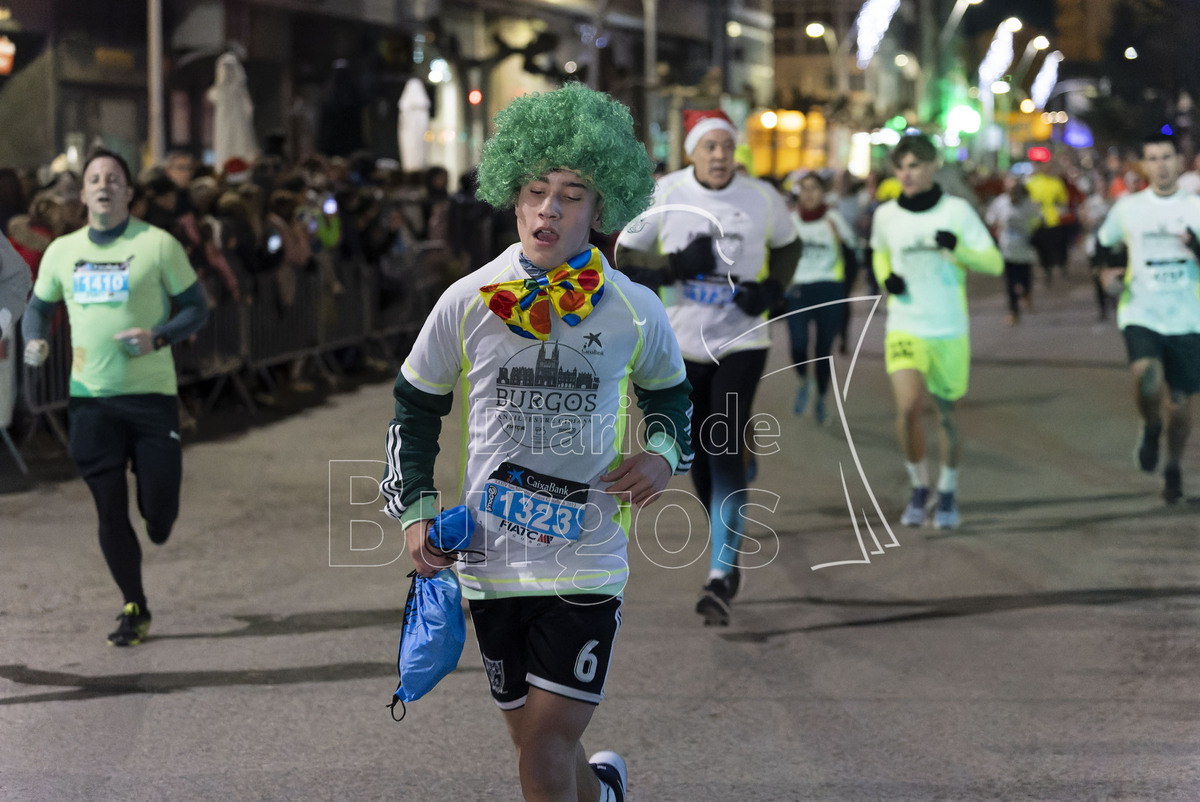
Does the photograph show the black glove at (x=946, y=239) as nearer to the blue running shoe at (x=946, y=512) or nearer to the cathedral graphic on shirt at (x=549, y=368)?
the blue running shoe at (x=946, y=512)

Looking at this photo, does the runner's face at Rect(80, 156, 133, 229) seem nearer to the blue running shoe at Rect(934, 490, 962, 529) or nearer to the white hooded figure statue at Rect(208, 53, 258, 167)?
the blue running shoe at Rect(934, 490, 962, 529)

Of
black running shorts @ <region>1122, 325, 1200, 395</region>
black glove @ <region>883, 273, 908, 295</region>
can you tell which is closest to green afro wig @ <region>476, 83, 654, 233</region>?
black glove @ <region>883, 273, 908, 295</region>

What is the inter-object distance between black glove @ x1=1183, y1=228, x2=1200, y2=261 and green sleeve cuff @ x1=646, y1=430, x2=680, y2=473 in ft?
20.4

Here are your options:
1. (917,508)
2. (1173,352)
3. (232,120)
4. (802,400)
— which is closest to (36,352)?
(917,508)

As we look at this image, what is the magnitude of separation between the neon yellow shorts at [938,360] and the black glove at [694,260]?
2.10 meters

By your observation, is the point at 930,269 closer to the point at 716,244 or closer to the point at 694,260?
the point at 716,244

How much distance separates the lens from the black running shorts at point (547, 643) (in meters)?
3.48

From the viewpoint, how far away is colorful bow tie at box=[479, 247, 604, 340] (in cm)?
342

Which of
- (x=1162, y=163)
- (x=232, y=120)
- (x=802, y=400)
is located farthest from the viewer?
(x=232, y=120)

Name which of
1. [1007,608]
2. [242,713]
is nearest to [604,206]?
[242,713]

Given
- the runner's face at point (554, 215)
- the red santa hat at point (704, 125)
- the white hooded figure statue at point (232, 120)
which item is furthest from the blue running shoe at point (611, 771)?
the white hooded figure statue at point (232, 120)

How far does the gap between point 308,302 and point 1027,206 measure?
422 inches

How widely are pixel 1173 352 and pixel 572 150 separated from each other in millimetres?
6586

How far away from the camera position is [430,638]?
3.39 meters
